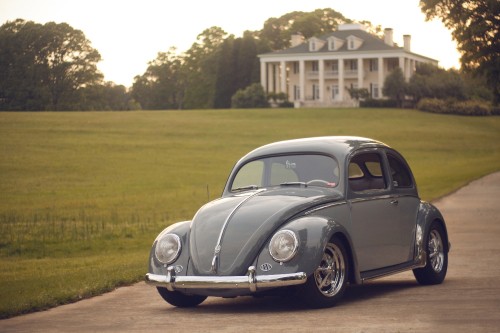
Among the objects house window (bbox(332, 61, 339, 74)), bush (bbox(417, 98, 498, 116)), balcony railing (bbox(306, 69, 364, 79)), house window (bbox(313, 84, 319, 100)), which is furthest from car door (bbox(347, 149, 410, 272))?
house window (bbox(313, 84, 319, 100))

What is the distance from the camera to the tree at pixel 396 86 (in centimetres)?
10956

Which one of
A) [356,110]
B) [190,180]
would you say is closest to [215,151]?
[190,180]

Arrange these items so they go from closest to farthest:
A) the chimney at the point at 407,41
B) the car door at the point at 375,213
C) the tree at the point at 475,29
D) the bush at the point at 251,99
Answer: the car door at the point at 375,213 → the tree at the point at 475,29 → the bush at the point at 251,99 → the chimney at the point at 407,41

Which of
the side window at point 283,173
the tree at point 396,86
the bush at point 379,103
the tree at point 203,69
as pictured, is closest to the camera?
the side window at point 283,173

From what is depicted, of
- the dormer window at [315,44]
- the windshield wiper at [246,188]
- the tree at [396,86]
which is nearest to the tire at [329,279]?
the windshield wiper at [246,188]

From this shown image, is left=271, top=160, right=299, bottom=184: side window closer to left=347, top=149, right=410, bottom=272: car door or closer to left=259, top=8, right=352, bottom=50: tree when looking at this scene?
left=347, top=149, right=410, bottom=272: car door

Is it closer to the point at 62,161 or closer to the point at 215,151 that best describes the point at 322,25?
the point at 215,151

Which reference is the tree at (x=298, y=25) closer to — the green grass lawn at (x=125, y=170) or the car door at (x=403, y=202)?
the green grass lawn at (x=125, y=170)

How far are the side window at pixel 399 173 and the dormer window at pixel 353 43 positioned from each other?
4654 inches

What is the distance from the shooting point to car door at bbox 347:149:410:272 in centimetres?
1129

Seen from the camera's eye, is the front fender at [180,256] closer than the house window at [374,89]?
Yes

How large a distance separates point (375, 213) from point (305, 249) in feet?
6.00

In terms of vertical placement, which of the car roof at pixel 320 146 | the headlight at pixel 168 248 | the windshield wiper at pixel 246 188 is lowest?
the headlight at pixel 168 248

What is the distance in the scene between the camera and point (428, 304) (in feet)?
34.3
